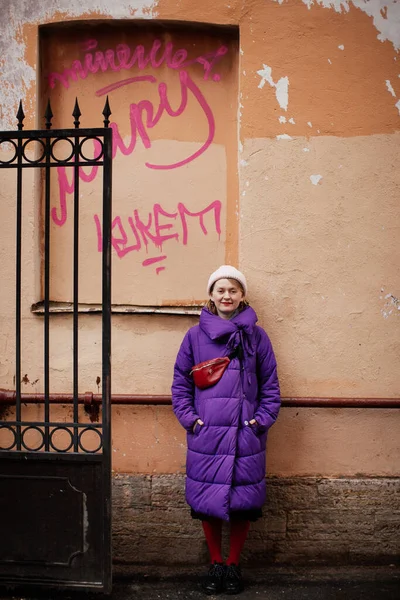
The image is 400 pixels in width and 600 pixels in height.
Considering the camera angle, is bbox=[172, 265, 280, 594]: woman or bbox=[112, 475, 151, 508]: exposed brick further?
bbox=[112, 475, 151, 508]: exposed brick

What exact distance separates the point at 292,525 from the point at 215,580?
676 mm

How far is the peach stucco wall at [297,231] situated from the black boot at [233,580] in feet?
2.31

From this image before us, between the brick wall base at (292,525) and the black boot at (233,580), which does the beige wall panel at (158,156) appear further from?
the black boot at (233,580)

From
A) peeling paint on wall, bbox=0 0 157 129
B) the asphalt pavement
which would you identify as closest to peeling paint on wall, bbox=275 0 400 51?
peeling paint on wall, bbox=0 0 157 129

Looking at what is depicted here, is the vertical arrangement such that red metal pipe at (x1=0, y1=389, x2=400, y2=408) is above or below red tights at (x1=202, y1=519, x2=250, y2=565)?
above

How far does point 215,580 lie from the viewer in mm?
3826

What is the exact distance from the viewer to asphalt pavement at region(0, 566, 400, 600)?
3.76m

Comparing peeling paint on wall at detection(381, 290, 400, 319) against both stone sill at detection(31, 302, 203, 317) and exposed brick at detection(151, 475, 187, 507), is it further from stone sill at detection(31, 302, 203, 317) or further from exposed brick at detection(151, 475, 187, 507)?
exposed brick at detection(151, 475, 187, 507)

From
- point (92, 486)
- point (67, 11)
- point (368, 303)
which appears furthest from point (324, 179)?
point (92, 486)

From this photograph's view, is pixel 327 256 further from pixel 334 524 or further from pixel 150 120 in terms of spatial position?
pixel 334 524

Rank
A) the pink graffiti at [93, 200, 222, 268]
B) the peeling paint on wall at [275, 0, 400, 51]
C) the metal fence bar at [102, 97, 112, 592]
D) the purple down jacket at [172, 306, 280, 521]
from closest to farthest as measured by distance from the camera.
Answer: the metal fence bar at [102, 97, 112, 592] < the purple down jacket at [172, 306, 280, 521] < the peeling paint on wall at [275, 0, 400, 51] < the pink graffiti at [93, 200, 222, 268]

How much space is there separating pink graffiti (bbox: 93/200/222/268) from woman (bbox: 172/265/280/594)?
24.4 inches

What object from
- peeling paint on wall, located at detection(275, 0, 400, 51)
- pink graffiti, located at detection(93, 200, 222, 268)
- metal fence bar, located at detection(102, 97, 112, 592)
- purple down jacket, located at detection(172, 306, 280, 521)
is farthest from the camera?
pink graffiti, located at detection(93, 200, 222, 268)

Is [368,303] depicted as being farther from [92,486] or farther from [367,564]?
[92,486]
